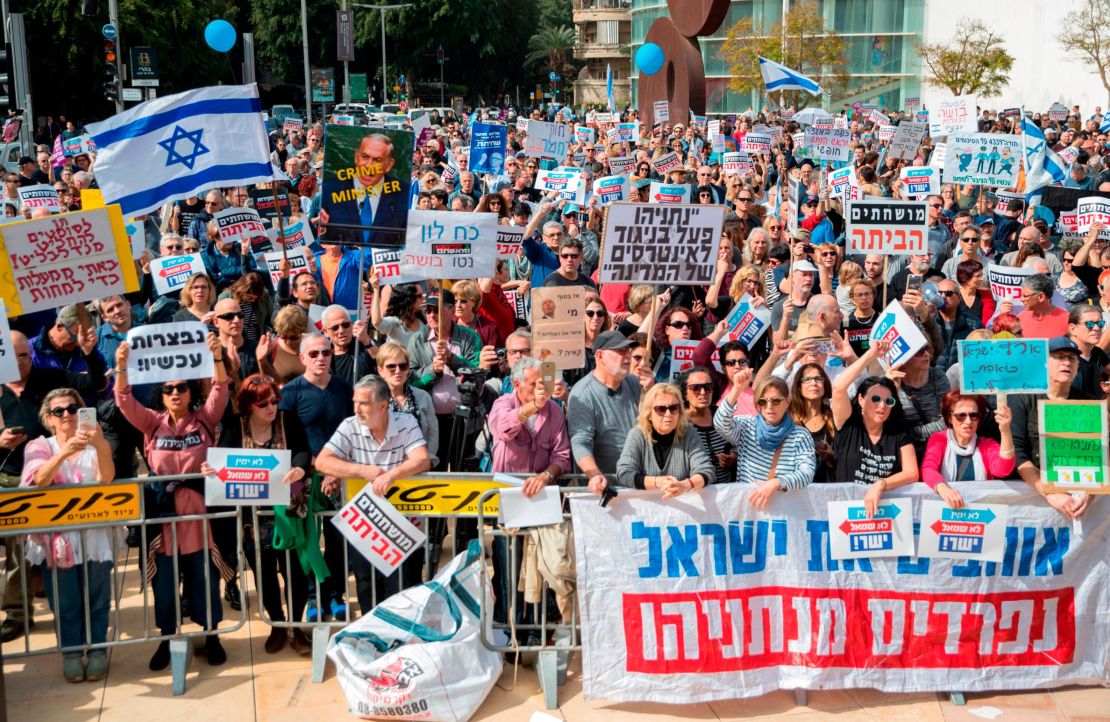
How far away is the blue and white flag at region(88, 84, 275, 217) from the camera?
340 inches

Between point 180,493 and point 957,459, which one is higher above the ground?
point 957,459

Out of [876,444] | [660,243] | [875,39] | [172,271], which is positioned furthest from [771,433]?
[875,39]

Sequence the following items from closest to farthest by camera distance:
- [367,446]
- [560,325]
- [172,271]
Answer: [367,446], [560,325], [172,271]

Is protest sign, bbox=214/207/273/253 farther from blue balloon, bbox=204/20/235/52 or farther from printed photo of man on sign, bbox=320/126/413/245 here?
blue balloon, bbox=204/20/235/52

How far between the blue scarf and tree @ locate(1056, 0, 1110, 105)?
54203 millimetres

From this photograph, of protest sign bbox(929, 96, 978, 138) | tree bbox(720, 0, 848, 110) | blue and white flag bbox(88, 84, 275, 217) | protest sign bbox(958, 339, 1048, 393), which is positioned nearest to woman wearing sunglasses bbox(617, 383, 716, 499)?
protest sign bbox(958, 339, 1048, 393)

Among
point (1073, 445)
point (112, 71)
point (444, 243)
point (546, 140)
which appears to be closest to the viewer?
point (1073, 445)

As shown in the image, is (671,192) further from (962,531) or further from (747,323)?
(962,531)

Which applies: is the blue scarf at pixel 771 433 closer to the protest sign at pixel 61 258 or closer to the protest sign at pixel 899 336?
the protest sign at pixel 899 336

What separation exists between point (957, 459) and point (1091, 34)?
2309 inches

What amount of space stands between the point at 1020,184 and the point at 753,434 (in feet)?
39.6

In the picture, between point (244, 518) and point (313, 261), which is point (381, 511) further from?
point (313, 261)

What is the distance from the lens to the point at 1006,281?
9977mm

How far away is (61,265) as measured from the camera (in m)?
7.60
